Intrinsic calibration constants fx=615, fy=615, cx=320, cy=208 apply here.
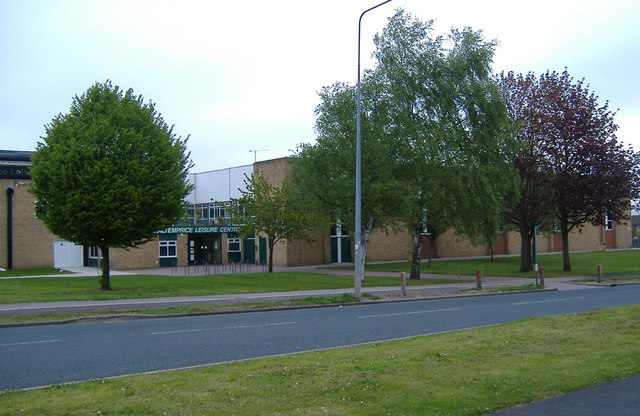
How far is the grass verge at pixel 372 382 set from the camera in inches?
252

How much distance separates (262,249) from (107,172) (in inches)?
1141

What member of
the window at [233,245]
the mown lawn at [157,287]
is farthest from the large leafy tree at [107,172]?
the window at [233,245]

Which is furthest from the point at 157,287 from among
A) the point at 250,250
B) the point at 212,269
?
the point at 250,250

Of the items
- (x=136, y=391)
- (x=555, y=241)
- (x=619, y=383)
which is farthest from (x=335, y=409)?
(x=555, y=241)

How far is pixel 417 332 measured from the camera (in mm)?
13500

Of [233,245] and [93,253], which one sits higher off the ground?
[233,245]

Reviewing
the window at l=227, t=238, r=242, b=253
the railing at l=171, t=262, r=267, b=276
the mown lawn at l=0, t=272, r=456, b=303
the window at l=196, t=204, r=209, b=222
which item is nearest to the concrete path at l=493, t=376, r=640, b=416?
the mown lawn at l=0, t=272, r=456, b=303

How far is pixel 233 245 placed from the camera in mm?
54812

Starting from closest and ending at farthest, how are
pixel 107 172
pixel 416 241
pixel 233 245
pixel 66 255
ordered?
1. pixel 107 172
2. pixel 416 241
3. pixel 66 255
4. pixel 233 245

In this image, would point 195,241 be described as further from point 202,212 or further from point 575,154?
point 575,154

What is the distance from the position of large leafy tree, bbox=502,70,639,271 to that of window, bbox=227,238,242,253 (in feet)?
86.0

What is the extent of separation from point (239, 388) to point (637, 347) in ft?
22.3

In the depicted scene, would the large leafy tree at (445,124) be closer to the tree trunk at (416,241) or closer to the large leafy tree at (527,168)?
the tree trunk at (416,241)

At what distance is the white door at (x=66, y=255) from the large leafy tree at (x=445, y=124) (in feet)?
102
